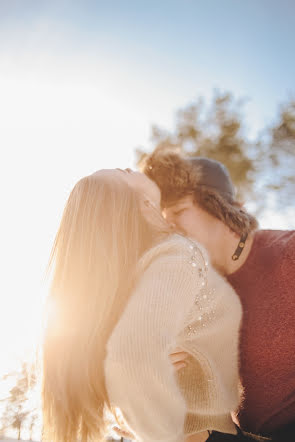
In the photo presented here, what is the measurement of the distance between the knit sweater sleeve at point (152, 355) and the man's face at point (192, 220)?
113 centimetres

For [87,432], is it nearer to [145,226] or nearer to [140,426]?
[140,426]

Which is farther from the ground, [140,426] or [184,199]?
[184,199]

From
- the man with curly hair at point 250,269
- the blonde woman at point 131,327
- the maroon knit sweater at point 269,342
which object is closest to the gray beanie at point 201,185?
the man with curly hair at point 250,269

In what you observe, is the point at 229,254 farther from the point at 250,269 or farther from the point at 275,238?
the point at 275,238

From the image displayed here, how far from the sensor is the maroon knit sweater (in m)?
2.16

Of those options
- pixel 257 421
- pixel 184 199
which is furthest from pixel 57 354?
pixel 184 199

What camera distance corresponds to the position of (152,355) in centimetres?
156

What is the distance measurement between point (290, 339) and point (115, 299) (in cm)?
104

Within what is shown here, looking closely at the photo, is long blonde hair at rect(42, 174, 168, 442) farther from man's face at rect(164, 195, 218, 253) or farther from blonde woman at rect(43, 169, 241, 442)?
man's face at rect(164, 195, 218, 253)

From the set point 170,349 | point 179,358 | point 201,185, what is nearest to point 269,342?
point 179,358

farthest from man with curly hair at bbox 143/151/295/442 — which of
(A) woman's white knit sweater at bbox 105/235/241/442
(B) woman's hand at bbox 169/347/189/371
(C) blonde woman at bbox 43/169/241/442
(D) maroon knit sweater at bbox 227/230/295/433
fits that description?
(B) woman's hand at bbox 169/347/189/371

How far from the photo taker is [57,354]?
1884 mm

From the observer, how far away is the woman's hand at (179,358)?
194 centimetres

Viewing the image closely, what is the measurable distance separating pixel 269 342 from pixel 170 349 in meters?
0.86
